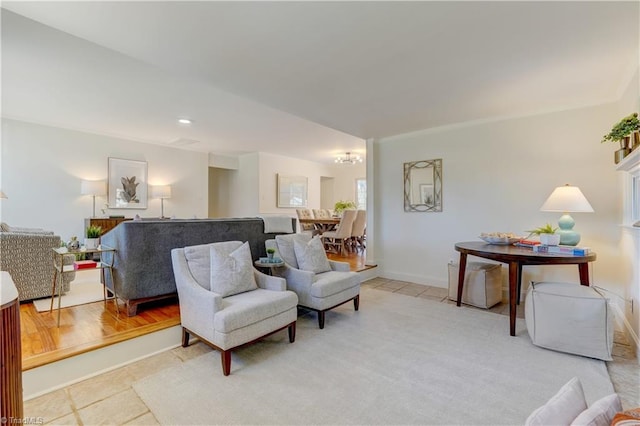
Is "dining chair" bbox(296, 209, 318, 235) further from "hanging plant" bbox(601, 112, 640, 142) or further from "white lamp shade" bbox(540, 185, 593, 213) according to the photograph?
"hanging plant" bbox(601, 112, 640, 142)

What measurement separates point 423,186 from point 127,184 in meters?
5.46

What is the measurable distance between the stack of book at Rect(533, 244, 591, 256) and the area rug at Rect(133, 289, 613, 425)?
31.3 inches

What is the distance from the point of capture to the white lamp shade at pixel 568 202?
9.29 feet

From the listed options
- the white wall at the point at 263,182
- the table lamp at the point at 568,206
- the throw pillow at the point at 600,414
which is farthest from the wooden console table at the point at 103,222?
the table lamp at the point at 568,206

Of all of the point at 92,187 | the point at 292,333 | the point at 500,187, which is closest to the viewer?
the point at 292,333

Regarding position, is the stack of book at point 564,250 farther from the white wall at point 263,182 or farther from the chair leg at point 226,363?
the white wall at point 263,182

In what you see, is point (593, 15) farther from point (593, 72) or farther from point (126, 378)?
point (126, 378)

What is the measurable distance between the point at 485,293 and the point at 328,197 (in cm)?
670

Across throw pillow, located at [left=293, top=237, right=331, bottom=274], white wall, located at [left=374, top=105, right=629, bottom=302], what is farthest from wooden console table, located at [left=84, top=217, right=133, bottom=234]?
white wall, located at [left=374, top=105, right=629, bottom=302]

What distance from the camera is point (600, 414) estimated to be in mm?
728

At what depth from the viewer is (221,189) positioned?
8.48 m

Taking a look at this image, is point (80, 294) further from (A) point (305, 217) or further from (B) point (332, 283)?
(A) point (305, 217)

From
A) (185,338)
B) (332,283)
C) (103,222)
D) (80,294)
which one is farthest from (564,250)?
(103,222)

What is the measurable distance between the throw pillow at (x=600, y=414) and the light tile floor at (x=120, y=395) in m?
1.55
